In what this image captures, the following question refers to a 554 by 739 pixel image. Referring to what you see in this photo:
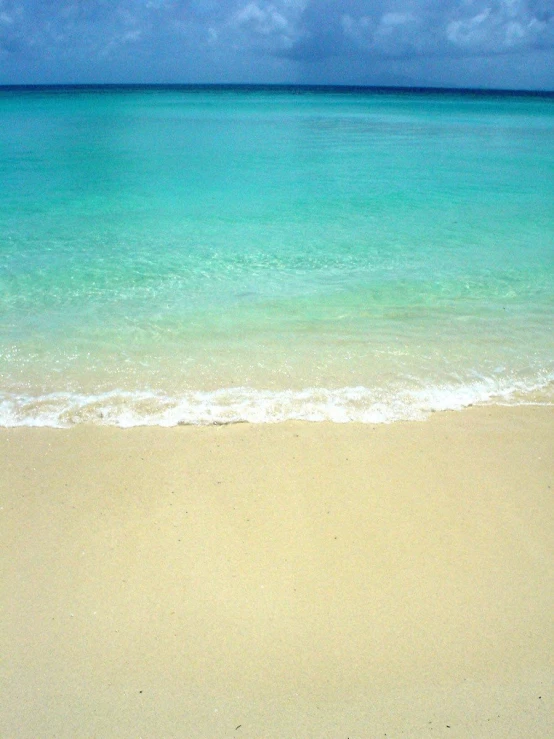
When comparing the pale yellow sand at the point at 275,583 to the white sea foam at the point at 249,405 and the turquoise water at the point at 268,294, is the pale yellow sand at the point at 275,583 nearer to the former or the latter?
the white sea foam at the point at 249,405

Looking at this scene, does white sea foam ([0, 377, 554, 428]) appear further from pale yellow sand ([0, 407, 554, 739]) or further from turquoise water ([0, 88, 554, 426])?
pale yellow sand ([0, 407, 554, 739])

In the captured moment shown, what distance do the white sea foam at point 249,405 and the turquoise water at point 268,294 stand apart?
19 millimetres

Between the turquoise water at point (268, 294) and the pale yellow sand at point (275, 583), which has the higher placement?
the turquoise water at point (268, 294)

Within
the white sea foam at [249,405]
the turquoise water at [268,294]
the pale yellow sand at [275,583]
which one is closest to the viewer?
the pale yellow sand at [275,583]

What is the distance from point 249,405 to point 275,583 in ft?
6.21

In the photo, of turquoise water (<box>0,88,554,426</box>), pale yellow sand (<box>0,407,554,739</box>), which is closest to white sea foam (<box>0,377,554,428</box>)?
turquoise water (<box>0,88,554,426</box>)

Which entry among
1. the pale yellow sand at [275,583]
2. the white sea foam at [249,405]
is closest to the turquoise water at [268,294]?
the white sea foam at [249,405]

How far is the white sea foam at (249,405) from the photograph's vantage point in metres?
4.50

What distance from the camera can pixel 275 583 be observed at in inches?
120

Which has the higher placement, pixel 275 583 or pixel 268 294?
pixel 268 294

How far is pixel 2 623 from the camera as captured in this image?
9.22 feet

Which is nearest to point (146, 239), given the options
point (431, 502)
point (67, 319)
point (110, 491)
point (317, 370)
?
point (67, 319)

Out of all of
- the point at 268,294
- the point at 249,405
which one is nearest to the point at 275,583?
the point at 249,405

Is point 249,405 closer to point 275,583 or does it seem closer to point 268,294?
point 275,583
